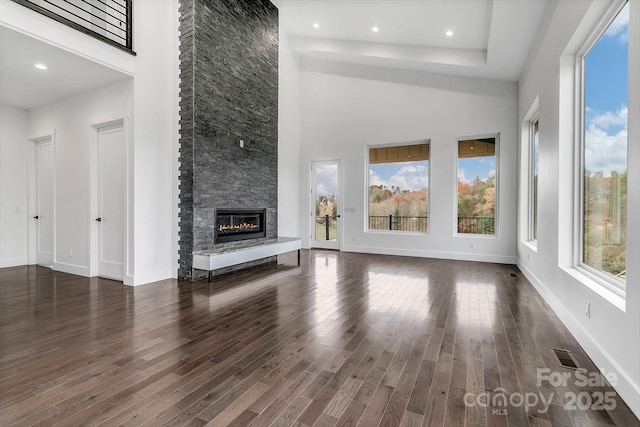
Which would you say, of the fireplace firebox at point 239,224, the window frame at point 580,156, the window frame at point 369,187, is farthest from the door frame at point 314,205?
the window frame at point 580,156

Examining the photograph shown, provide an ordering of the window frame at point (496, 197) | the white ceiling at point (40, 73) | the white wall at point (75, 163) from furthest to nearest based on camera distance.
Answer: the window frame at point (496, 197), the white wall at point (75, 163), the white ceiling at point (40, 73)

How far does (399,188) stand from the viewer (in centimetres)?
734

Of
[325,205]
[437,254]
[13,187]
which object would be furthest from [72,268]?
[437,254]

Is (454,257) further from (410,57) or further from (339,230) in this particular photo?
(410,57)

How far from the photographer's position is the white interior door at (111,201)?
4609 mm

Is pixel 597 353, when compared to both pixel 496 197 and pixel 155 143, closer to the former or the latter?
pixel 496 197

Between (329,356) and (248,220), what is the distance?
12.8ft

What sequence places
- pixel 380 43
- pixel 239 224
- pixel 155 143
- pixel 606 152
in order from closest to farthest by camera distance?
1. pixel 606 152
2. pixel 155 143
3. pixel 239 224
4. pixel 380 43

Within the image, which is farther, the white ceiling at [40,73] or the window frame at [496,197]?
the window frame at [496,197]

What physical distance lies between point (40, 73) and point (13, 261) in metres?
3.67

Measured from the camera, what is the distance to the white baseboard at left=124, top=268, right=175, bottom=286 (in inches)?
170

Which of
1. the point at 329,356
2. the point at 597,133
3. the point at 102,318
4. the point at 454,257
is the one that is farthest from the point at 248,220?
the point at 597,133

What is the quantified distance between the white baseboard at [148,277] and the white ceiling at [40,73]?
9.08 feet

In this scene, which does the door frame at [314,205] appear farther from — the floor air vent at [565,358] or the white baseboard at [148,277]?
the floor air vent at [565,358]
